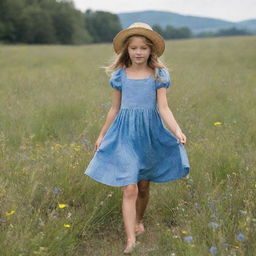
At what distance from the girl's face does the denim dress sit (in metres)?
0.15

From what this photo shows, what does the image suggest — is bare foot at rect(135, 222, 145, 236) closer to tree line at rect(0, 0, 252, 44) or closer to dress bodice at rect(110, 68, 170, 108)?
dress bodice at rect(110, 68, 170, 108)

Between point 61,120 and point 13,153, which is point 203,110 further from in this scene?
point 13,153

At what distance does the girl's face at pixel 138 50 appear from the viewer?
3.70 metres

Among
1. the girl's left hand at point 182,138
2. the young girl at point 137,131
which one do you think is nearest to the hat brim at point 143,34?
the young girl at point 137,131

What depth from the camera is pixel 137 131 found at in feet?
12.0

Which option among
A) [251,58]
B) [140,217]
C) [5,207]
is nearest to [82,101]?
[140,217]

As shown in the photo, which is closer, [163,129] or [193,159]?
[163,129]

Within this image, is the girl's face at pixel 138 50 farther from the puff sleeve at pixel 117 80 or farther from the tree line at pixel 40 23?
the tree line at pixel 40 23

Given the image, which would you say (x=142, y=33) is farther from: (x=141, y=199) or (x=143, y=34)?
(x=141, y=199)

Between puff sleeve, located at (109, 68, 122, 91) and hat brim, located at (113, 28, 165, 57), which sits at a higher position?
hat brim, located at (113, 28, 165, 57)

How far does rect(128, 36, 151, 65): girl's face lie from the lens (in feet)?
12.1

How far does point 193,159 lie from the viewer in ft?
15.7

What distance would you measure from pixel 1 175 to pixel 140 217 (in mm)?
1253

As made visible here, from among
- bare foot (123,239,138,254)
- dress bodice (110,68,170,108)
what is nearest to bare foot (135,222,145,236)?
bare foot (123,239,138,254)
